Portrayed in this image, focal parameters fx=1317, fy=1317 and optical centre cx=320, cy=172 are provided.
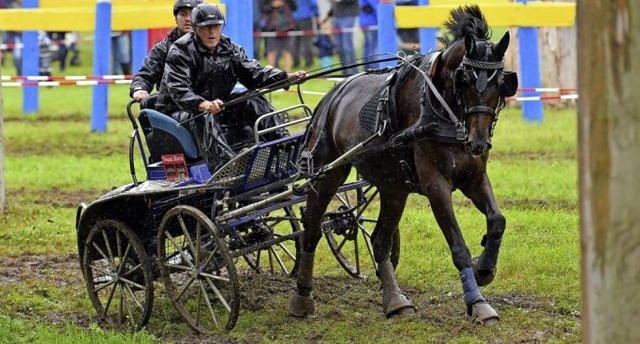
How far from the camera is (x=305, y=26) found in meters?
25.6

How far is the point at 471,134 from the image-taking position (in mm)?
6988

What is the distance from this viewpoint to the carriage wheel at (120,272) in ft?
26.3

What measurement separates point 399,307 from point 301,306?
25.7 inches

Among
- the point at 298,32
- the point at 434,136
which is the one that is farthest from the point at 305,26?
the point at 434,136

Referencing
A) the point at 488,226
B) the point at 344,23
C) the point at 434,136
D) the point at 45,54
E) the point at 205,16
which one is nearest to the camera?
the point at 434,136

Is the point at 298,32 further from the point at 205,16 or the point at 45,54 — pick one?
the point at 205,16

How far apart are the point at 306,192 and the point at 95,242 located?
1426 mm

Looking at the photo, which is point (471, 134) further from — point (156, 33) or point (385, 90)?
point (156, 33)

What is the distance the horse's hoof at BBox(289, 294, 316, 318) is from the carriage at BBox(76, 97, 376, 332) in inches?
15.8

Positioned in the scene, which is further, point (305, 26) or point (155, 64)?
point (305, 26)

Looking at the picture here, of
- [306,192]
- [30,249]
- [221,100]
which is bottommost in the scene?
[30,249]

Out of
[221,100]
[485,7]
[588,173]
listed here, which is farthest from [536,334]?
[485,7]

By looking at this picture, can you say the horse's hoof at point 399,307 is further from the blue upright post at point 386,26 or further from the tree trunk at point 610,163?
the blue upright post at point 386,26

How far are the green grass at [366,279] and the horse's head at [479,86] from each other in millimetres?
1129
